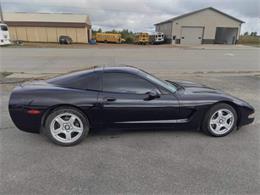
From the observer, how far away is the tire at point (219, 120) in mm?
3434

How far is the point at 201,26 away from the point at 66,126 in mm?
47887

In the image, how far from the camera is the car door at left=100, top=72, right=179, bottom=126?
3240 mm

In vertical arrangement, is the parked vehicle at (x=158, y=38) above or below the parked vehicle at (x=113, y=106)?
above

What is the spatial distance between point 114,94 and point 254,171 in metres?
2.24

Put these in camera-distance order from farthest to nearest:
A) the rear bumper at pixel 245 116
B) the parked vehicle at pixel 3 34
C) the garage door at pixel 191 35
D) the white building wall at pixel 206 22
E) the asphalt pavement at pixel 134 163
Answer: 1. the garage door at pixel 191 35
2. the white building wall at pixel 206 22
3. the parked vehicle at pixel 3 34
4. the rear bumper at pixel 245 116
5. the asphalt pavement at pixel 134 163

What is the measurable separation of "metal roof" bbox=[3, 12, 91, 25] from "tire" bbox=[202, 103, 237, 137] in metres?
44.8

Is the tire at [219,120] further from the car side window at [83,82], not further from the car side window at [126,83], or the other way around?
the car side window at [83,82]

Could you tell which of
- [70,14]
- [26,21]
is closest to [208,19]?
[70,14]

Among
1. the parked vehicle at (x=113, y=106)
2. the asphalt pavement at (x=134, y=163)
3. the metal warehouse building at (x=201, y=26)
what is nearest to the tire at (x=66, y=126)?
the parked vehicle at (x=113, y=106)

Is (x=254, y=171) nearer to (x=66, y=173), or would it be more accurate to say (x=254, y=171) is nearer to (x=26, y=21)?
(x=66, y=173)

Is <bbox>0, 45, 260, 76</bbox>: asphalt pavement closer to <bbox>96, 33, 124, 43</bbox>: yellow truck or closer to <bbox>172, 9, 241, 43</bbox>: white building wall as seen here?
<bbox>172, 9, 241, 43</bbox>: white building wall

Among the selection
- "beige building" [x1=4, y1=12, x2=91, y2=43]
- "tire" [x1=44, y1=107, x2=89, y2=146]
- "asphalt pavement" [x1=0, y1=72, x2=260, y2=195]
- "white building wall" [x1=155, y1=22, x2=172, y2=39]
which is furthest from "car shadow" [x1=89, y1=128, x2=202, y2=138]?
"white building wall" [x1=155, y1=22, x2=172, y2=39]

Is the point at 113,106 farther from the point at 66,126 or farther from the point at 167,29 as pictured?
the point at 167,29

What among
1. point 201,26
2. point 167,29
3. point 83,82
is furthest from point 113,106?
point 167,29
